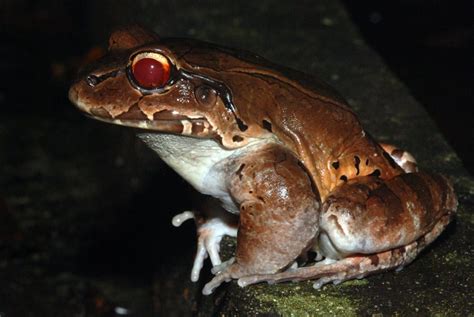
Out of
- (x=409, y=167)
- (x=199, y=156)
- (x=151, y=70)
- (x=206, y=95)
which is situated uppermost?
(x=151, y=70)

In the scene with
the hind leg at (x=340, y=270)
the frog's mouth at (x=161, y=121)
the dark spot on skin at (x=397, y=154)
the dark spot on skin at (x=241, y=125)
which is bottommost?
the hind leg at (x=340, y=270)

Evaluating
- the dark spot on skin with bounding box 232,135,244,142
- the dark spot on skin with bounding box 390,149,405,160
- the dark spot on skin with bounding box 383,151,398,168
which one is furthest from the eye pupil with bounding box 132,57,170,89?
the dark spot on skin with bounding box 390,149,405,160

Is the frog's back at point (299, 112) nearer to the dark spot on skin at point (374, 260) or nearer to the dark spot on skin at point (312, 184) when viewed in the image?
the dark spot on skin at point (312, 184)

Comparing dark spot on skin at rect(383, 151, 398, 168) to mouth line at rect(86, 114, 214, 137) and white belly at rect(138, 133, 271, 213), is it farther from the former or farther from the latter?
mouth line at rect(86, 114, 214, 137)

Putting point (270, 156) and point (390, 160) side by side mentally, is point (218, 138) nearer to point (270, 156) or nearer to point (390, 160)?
point (270, 156)

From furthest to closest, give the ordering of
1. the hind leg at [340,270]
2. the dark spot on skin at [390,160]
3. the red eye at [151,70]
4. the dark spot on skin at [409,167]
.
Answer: the dark spot on skin at [409,167] → the dark spot on skin at [390,160] → the hind leg at [340,270] → the red eye at [151,70]

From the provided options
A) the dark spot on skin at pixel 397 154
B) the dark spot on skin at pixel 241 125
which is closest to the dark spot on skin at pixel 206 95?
the dark spot on skin at pixel 241 125

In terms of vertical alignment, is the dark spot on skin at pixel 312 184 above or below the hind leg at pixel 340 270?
above

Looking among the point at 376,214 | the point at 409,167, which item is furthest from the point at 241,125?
the point at 409,167
